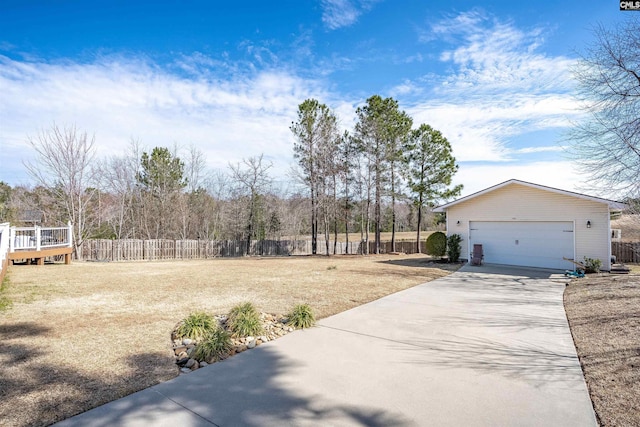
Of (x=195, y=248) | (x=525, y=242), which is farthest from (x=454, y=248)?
(x=195, y=248)

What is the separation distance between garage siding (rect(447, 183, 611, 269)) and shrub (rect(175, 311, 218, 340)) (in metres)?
12.9

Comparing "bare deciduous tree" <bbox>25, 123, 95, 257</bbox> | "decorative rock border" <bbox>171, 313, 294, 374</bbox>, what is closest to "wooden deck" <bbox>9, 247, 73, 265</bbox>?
"bare deciduous tree" <bbox>25, 123, 95, 257</bbox>

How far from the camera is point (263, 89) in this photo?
43.7 ft

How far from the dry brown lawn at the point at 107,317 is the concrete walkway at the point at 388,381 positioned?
50 centimetres

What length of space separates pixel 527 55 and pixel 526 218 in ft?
20.7

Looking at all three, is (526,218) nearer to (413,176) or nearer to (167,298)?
(413,176)

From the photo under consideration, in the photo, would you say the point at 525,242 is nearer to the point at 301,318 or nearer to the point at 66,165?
the point at 301,318

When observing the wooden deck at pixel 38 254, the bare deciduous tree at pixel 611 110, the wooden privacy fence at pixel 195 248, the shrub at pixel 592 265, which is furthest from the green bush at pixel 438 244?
the wooden deck at pixel 38 254

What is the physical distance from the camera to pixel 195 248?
824 inches

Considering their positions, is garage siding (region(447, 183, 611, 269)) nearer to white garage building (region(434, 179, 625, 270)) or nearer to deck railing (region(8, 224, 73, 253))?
white garage building (region(434, 179, 625, 270))

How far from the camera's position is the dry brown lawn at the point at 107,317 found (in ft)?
10.4

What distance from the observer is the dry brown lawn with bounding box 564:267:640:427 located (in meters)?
2.95

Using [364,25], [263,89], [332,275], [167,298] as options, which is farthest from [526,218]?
[167,298]

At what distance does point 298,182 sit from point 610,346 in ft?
60.9
